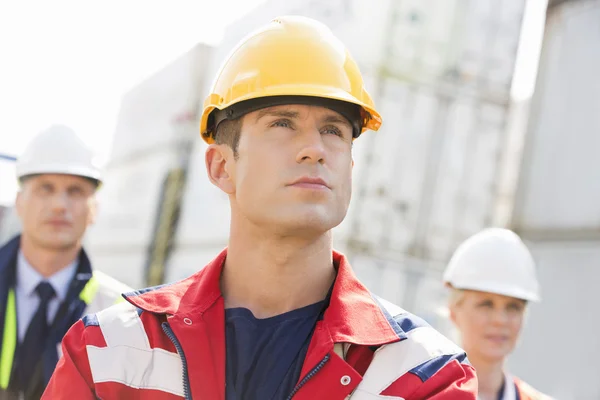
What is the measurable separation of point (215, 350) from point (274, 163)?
0.51 m

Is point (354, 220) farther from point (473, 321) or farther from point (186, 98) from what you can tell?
point (186, 98)

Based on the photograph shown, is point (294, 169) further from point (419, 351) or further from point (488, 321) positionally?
point (488, 321)

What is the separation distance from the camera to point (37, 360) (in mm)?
3486

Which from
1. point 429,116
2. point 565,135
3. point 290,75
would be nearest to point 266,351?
point 290,75

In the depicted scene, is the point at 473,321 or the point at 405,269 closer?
the point at 473,321

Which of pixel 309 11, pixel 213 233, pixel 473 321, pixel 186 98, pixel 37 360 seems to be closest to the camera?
pixel 37 360

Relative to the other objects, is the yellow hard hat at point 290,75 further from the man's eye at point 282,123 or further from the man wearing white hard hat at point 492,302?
the man wearing white hard hat at point 492,302

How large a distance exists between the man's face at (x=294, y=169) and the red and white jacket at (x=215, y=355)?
0.25 m

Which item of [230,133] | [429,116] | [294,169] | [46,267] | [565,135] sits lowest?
[46,267]

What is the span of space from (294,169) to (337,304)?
1.22 ft

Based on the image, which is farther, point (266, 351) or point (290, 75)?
point (290, 75)

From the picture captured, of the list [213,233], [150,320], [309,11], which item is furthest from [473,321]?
[213,233]

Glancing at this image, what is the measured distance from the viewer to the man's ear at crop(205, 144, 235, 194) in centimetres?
225

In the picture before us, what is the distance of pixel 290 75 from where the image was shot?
7.14ft
